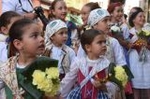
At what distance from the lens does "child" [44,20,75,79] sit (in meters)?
5.78

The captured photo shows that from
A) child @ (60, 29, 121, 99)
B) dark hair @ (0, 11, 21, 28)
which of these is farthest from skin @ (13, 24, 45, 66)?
dark hair @ (0, 11, 21, 28)

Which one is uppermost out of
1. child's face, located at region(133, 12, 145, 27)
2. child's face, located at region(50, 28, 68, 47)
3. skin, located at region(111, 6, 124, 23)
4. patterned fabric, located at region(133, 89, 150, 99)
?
child's face, located at region(50, 28, 68, 47)

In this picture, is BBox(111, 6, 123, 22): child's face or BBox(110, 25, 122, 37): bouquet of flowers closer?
BBox(110, 25, 122, 37): bouquet of flowers

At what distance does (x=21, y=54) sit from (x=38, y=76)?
481 millimetres

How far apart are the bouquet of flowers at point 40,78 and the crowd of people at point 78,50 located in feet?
0.25

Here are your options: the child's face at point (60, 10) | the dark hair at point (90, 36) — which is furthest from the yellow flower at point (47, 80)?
the child's face at point (60, 10)

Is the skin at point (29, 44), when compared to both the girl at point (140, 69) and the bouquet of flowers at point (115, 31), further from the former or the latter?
the girl at point (140, 69)

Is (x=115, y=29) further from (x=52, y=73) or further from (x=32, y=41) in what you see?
(x=52, y=73)

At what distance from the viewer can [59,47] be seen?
5.92 meters

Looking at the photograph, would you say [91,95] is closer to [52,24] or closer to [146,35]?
[52,24]

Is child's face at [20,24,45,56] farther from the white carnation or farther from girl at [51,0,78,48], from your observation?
the white carnation

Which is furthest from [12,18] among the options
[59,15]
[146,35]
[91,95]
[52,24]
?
[146,35]

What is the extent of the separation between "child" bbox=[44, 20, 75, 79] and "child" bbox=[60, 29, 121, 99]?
2.12 feet

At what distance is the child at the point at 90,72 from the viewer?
4836 millimetres
